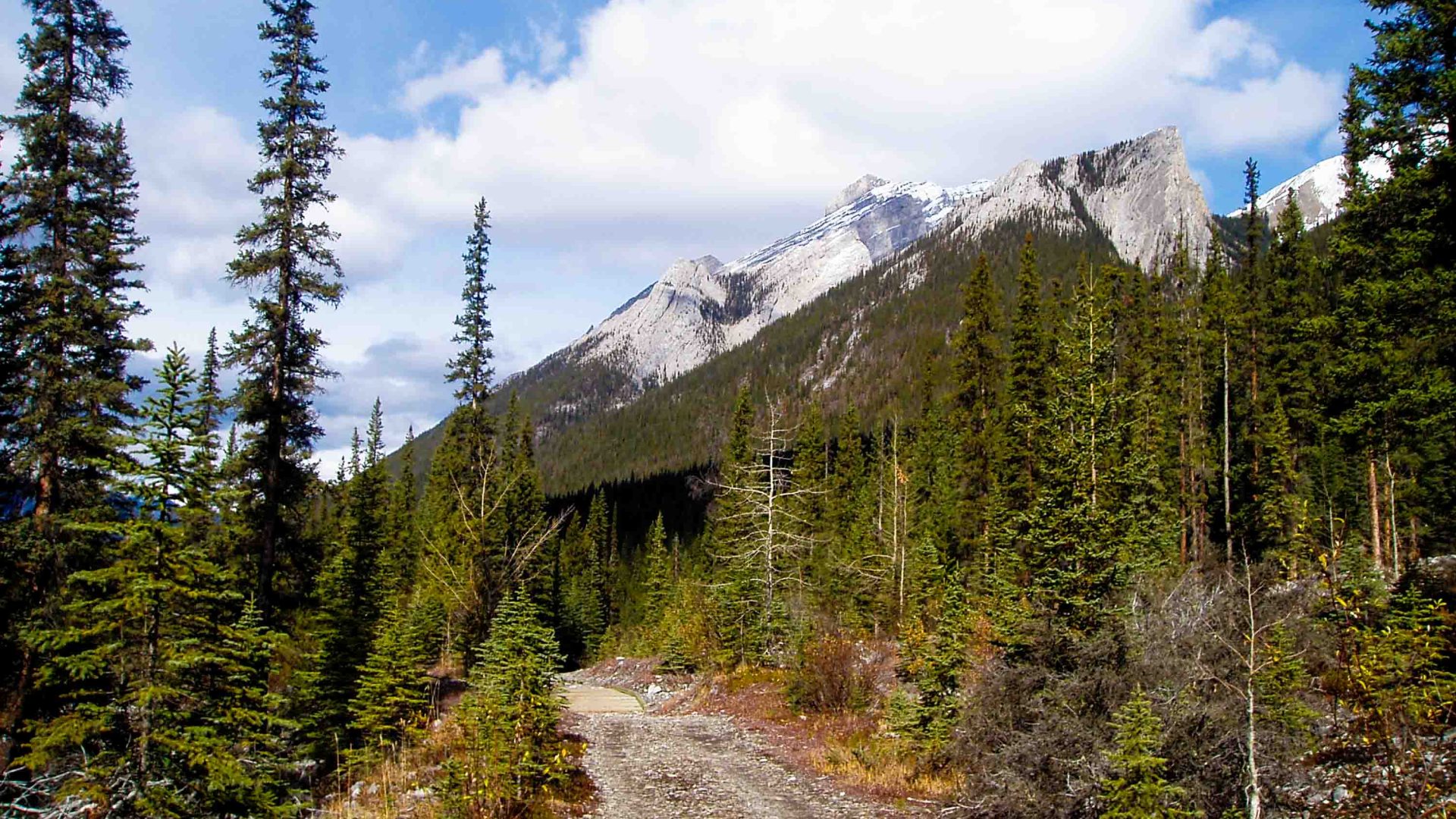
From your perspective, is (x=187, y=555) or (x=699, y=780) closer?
(x=187, y=555)

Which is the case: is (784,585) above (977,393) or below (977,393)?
below

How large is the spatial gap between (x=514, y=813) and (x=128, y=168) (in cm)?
1578

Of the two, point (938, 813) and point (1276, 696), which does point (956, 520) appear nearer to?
point (938, 813)

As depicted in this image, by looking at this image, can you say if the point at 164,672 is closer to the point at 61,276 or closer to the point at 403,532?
the point at 61,276

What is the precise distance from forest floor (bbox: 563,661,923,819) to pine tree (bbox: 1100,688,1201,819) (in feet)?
15.0

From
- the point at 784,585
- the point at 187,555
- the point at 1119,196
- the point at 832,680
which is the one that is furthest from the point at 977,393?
the point at 1119,196

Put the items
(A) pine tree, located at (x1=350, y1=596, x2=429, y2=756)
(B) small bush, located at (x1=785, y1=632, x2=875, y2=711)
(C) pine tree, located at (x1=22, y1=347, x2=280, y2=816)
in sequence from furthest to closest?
(B) small bush, located at (x1=785, y1=632, x2=875, y2=711) < (A) pine tree, located at (x1=350, y1=596, x2=429, y2=756) < (C) pine tree, located at (x1=22, y1=347, x2=280, y2=816)

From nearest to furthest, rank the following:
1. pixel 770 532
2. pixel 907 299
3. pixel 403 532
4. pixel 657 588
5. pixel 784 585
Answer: pixel 770 532, pixel 784 585, pixel 403 532, pixel 657 588, pixel 907 299

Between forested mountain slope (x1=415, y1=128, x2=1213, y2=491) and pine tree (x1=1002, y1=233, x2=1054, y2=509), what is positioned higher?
forested mountain slope (x1=415, y1=128, x2=1213, y2=491)

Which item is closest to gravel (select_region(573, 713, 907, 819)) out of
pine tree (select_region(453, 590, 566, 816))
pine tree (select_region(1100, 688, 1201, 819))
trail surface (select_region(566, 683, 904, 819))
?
trail surface (select_region(566, 683, 904, 819))

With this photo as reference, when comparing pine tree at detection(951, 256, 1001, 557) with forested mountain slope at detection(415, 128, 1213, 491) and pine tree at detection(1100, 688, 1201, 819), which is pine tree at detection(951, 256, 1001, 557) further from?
forested mountain slope at detection(415, 128, 1213, 491)

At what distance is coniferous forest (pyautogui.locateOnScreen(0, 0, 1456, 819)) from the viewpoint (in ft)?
19.8

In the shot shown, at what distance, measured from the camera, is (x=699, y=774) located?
13.7 m

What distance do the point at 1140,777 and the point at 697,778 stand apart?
8.19 meters
